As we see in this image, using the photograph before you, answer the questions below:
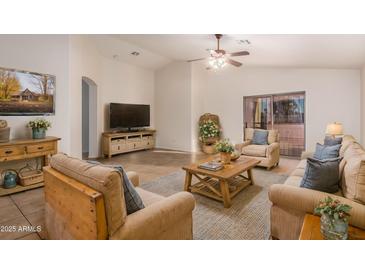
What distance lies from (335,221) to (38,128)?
3.99 m

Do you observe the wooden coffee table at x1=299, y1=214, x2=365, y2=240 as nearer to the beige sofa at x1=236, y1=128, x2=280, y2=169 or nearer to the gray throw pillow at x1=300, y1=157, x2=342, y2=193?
the gray throw pillow at x1=300, y1=157, x2=342, y2=193

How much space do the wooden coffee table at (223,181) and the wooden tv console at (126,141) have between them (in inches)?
131

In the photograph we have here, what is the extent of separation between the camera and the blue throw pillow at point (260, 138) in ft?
15.8

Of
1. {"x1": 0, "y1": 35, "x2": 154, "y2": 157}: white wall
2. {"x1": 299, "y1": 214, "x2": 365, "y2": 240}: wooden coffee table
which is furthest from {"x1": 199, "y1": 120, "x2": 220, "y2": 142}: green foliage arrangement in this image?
{"x1": 299, "y1": 214, "x2": 365, "y2": 240}: wooden coffee table

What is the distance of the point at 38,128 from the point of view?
3.33 meters

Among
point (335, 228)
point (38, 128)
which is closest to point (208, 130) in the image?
point (38, 128)

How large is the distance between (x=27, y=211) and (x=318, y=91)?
6.34m

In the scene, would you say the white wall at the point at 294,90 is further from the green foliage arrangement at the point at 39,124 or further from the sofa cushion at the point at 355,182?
the green foliage arrangement at the point at 39,124

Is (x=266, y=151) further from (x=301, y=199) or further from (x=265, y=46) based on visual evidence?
(x=301, y=199)

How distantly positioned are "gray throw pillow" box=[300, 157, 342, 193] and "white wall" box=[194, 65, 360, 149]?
399 cm

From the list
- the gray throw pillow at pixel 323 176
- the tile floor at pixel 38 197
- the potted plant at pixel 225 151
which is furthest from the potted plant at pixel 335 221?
the tile floor at pixel 38 197

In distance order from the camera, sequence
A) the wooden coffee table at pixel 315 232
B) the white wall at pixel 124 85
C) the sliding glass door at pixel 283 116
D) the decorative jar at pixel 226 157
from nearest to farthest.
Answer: the wooden coffee table at pixel 315 232, the decorative jar at pixel 226 157, the sliding glass door at pixel 283 116, the white wall at pixel 124 85

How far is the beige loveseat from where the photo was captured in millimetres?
1217
